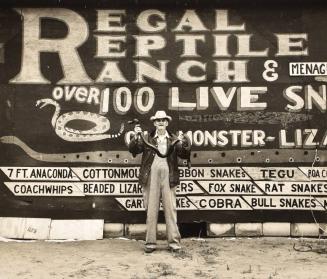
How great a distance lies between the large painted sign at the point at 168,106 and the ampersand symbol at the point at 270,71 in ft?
0.06

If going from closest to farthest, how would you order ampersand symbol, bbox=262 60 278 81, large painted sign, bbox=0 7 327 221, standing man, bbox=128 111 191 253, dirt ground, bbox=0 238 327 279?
dirt ground, bbox=0 238 327 279 → standing man, bbox=128 111 191 253 → large painted sign, bbox=0 7 327 221 → ampersand symbol, bbox=262 60 278 81

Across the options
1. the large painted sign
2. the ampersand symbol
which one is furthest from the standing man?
the ampersand symbol

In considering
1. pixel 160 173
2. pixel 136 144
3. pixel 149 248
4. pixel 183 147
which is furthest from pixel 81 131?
pixel 149 248

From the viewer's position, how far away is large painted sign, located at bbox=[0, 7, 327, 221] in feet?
29.6

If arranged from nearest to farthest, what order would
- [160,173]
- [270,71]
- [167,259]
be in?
[167,259]
[160,173]
[270,71]

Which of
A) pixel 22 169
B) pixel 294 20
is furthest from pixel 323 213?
pixel 22 169

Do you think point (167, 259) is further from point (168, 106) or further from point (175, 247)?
point (168, 106)

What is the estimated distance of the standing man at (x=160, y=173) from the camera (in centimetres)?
793

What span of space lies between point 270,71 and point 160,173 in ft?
9.91

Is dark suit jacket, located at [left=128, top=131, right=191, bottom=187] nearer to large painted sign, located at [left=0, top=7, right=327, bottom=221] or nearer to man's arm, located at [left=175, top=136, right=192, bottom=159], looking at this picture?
man's arm, located at [left=175, top=136, right=192, bottom=159]

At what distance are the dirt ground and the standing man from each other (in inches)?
14.0

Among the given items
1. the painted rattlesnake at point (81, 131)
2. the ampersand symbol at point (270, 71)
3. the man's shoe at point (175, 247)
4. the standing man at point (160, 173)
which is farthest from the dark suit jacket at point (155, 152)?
the ampersand symbol at point (270, 71)

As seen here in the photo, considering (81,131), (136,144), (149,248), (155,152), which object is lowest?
(149,248)

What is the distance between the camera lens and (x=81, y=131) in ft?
30.1
